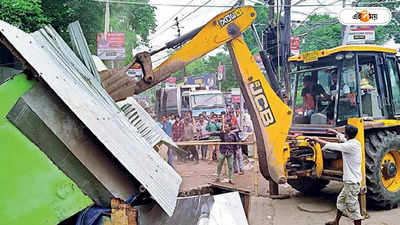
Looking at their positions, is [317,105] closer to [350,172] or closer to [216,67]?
[350,172]

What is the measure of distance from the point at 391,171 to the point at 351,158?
1.71 m

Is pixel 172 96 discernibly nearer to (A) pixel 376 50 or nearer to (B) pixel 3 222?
(A) pixel 376 50

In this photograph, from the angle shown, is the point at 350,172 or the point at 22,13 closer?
the point at 350,172

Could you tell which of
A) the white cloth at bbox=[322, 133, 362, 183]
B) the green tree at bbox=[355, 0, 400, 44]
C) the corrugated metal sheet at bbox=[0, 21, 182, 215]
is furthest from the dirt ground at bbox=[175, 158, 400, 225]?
the green tree at bbox=[355, 0, 400, 44]

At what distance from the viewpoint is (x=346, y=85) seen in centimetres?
612

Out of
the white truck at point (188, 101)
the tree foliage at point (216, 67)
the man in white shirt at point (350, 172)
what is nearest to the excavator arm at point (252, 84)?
the man in white shirt at point (350, 172)

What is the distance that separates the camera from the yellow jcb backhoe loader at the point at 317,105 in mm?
5191

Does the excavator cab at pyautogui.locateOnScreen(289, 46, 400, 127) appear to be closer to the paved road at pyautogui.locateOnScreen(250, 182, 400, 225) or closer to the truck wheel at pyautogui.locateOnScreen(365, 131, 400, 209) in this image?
the truck wheel at pyautogui.locateOnScreen(365, 131, 400, 209)

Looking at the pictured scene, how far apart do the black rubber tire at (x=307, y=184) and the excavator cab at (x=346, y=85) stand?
1230mm

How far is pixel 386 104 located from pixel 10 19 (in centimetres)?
765

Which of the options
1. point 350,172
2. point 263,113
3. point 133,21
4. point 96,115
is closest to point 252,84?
point 263,113

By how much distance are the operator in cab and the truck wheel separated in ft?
3.58

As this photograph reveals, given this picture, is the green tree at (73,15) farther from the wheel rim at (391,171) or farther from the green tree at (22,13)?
the wheel rim at (391,171)

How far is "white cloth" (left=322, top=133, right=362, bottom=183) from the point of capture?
16.7ft
